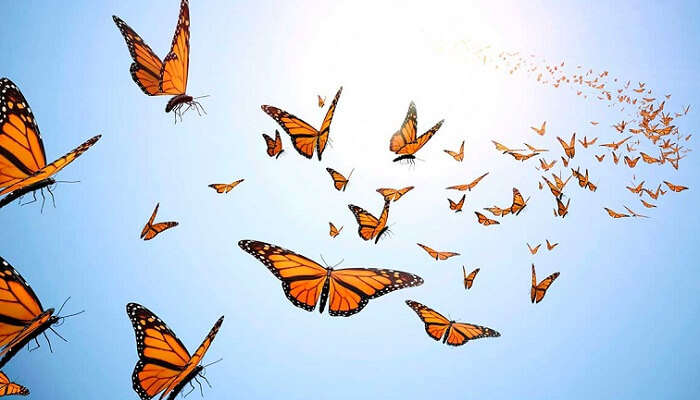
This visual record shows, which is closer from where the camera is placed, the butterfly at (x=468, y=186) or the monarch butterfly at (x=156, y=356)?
the monarch butterfly at (x=156, y=356)

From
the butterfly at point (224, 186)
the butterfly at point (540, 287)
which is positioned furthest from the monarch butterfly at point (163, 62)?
the butterfly at point (540, 287)

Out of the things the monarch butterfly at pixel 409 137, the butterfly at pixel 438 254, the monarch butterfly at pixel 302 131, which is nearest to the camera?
the monarch butterfly at pixel 302 131

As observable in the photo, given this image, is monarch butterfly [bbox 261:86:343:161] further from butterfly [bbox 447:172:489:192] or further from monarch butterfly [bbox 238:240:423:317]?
butterfly [bbox 447:172:489:192]

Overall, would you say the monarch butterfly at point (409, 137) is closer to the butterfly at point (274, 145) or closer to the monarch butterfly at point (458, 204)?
the monarch butterfly at point (458, 204)

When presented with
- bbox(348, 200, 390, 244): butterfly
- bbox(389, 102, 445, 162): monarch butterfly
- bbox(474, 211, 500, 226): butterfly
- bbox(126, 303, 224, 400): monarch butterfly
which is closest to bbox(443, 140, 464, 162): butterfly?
bbox(474, 211, 500, 226): butterfly

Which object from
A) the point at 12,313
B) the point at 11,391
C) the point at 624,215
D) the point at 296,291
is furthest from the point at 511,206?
the point at 11,391
